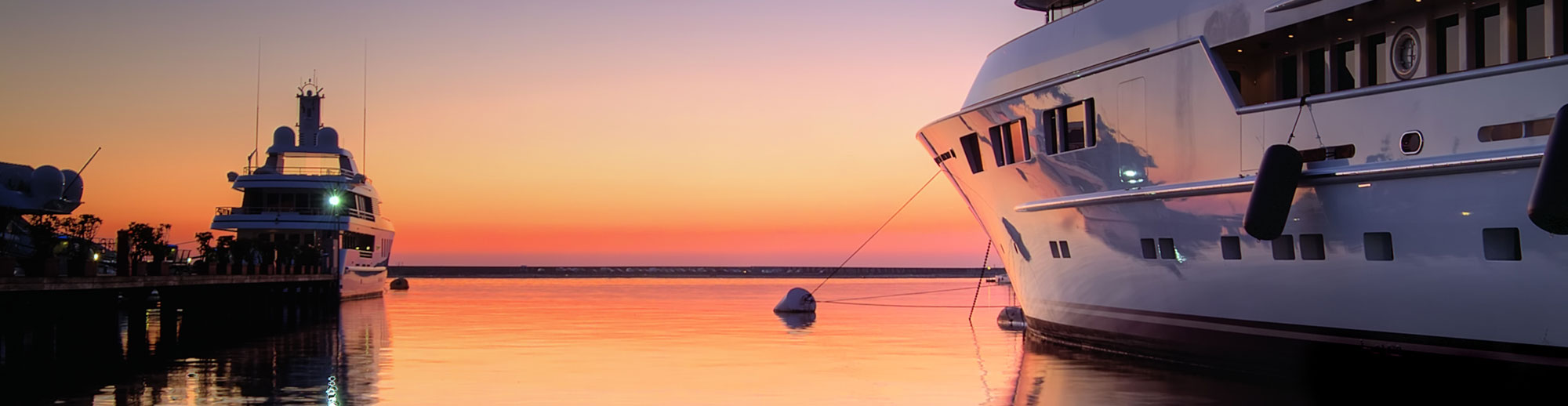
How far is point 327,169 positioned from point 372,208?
5.14 meters

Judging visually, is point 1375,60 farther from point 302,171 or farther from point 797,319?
point 302,171

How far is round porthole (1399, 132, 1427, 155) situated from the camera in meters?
14.5

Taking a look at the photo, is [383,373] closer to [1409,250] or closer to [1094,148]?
[1094,148]

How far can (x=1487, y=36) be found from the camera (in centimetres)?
1468

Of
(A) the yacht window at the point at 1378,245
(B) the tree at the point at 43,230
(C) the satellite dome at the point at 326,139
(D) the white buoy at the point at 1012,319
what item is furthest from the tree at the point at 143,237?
(A) the yacht window at the point at 1378,245

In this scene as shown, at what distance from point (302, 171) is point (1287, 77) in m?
51.3

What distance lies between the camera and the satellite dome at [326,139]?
61719 millimetres

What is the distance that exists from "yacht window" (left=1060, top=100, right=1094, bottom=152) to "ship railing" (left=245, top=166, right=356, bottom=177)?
44337 millimetres

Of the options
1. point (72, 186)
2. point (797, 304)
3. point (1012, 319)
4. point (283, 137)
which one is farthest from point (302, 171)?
point (1012, 319)

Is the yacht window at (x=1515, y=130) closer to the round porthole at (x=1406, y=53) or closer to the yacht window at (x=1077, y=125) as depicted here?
the round porthole at (x=1406, y=53)

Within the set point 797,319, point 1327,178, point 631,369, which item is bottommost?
point 797,319

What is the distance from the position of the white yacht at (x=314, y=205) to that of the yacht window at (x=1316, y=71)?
142 ft

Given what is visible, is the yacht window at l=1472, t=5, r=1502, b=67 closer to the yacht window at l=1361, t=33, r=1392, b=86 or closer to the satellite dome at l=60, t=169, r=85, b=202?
the yacht window at l=1361, t=33, r=1392, b=86

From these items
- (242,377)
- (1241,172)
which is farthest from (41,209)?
(1241,172)
